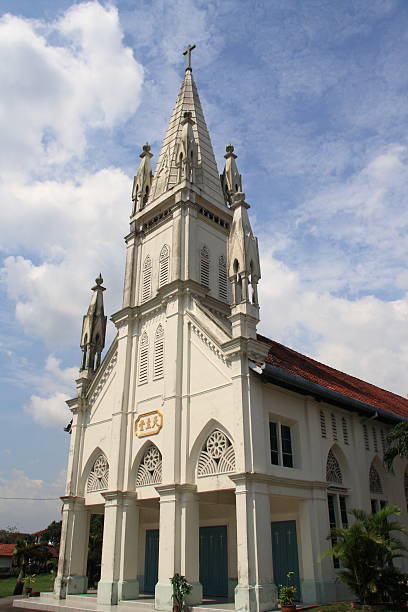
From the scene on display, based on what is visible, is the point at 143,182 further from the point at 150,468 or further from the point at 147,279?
the point at 150,468

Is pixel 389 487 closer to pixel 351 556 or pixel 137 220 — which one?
pixel 351 556

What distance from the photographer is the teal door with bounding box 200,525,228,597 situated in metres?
20.1

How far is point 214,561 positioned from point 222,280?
39.2 ft

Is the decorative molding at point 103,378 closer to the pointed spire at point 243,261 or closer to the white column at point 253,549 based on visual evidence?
the pointed spire at point 243,261

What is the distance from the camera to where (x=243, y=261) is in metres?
19.5

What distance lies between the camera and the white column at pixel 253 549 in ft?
48.3

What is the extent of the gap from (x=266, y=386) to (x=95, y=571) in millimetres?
17544

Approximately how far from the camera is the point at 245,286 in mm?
19203

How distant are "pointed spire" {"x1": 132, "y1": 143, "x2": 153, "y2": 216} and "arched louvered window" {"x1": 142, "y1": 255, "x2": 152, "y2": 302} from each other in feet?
11.7

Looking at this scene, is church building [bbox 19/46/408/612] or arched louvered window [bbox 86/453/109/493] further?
arched louvered window [bbox 86/453/109/493]

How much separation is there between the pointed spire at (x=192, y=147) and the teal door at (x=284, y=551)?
580 inches

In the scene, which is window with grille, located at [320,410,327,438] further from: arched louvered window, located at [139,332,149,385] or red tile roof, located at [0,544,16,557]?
red tile roof, located at [0,544,16,557]

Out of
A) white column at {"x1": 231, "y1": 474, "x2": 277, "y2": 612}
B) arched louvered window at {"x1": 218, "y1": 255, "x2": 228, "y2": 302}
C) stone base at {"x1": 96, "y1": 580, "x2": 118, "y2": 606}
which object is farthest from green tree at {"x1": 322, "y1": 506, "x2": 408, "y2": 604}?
arched louvered window at {"x1": 218, "y1": 255, "x2": 228, "y2": 302}

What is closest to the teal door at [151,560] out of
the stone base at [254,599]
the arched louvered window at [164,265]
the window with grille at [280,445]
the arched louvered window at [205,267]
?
the window with grille at [280,445]
